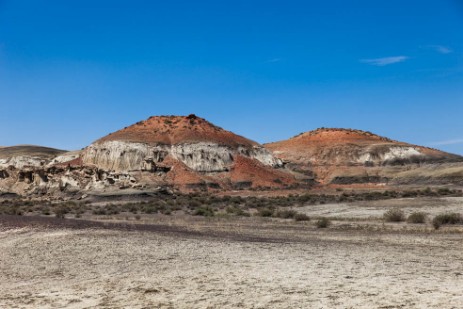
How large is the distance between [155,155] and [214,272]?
7405 cm

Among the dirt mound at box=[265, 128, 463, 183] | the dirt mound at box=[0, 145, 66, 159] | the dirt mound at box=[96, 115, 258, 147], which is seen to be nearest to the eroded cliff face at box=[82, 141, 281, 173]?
the dirt mound at box=[96, 115, 258, 147]

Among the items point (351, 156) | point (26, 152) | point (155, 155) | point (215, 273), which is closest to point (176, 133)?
point (155, 155)

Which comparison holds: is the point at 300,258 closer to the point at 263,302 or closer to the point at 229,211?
the point at 263,302

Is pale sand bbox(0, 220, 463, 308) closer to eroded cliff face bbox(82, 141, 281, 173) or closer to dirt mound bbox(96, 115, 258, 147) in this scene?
eroded cliff face bbox(82, 141, 281, 173)

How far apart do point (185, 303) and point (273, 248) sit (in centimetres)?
707

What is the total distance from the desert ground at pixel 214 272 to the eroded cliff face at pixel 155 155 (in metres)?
63.9

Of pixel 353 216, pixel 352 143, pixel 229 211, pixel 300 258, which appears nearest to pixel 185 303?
pixel 300 258

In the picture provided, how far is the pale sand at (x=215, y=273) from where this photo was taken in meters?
8.59

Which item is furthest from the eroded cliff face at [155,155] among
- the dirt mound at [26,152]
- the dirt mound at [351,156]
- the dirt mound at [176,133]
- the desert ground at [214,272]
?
the desert ground at [214,272]

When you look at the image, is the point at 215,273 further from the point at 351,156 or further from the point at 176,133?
the point at 351,156

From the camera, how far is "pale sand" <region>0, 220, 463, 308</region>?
859 cm

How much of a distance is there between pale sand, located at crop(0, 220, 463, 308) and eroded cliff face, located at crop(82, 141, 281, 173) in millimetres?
65091

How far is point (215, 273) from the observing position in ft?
36.1

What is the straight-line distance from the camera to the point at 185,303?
855 cm
